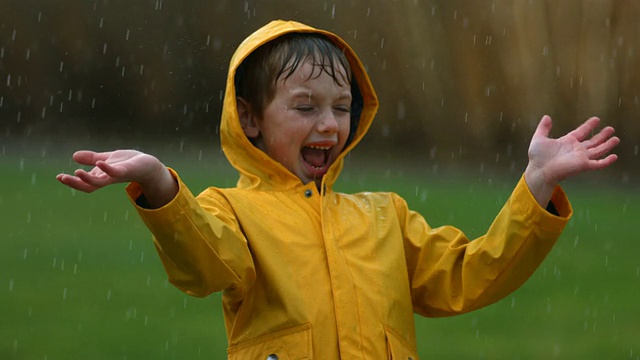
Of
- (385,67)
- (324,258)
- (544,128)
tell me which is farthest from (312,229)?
(385,67)

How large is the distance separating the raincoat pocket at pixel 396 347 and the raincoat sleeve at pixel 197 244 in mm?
401

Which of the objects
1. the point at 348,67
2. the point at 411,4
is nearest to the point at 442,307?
the point at 348,67

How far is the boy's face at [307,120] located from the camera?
332cm

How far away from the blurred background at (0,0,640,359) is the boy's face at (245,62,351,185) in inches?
117

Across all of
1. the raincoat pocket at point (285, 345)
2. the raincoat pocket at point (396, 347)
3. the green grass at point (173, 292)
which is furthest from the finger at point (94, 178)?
the green grass at point (173, 292)

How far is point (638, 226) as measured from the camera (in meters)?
9.90

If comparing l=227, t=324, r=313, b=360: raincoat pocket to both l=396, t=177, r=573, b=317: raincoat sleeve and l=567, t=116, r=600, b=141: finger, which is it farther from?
l=567, t=116, r=600, b=141: finger

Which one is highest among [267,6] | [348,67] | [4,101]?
[348,67]

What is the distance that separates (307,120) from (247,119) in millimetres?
281

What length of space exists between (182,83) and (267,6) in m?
1.85

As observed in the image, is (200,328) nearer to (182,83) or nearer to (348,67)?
(348,67)

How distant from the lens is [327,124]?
10.8 feet

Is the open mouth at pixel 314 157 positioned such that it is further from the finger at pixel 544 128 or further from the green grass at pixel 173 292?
the green grass at pixel 173 292

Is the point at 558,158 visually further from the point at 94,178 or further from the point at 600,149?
the point at 94,178
